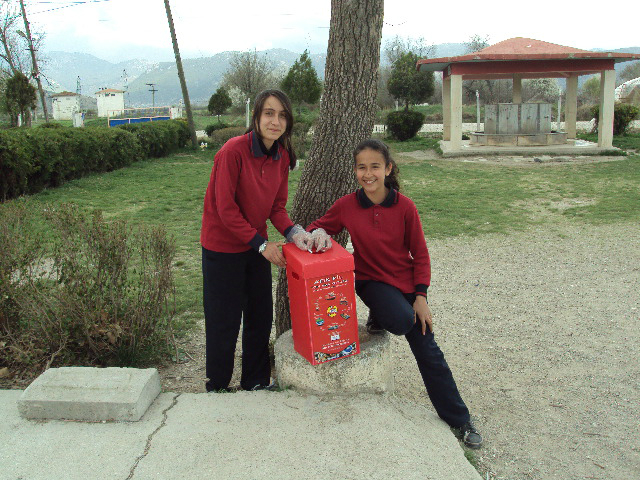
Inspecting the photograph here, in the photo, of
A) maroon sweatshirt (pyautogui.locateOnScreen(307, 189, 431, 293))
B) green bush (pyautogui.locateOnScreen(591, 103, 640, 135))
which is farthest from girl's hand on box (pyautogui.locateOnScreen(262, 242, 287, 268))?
green bush (pyautogui.locateOnScreen(591, 103, 640, 135))

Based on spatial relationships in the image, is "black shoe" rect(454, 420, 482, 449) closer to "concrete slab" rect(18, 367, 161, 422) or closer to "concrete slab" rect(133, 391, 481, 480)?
"concrete slab" rect(133, 391, 481, 480)

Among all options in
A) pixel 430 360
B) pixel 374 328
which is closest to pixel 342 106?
pixel 374 328

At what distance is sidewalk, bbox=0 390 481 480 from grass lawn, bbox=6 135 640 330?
2.23 metres

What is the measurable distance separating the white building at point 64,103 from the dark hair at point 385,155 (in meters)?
64.2

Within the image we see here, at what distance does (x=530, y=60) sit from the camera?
16.8 meters

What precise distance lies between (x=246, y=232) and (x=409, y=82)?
24.3m

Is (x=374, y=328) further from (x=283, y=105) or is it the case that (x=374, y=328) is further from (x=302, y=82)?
(x=302, y=82)

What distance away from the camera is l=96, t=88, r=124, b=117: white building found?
63.7 m

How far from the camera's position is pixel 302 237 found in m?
3.00

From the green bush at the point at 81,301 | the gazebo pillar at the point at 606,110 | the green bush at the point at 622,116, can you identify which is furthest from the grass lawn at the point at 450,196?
the green bush at the point at 622,116

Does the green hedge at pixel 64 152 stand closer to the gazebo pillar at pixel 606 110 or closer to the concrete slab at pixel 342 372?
the concrete slab at pixel 342 372

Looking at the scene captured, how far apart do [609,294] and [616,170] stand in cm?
912

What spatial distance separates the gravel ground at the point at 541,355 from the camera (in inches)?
122

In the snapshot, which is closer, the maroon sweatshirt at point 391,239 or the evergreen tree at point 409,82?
the maroon sweatshirt at point 391,239
